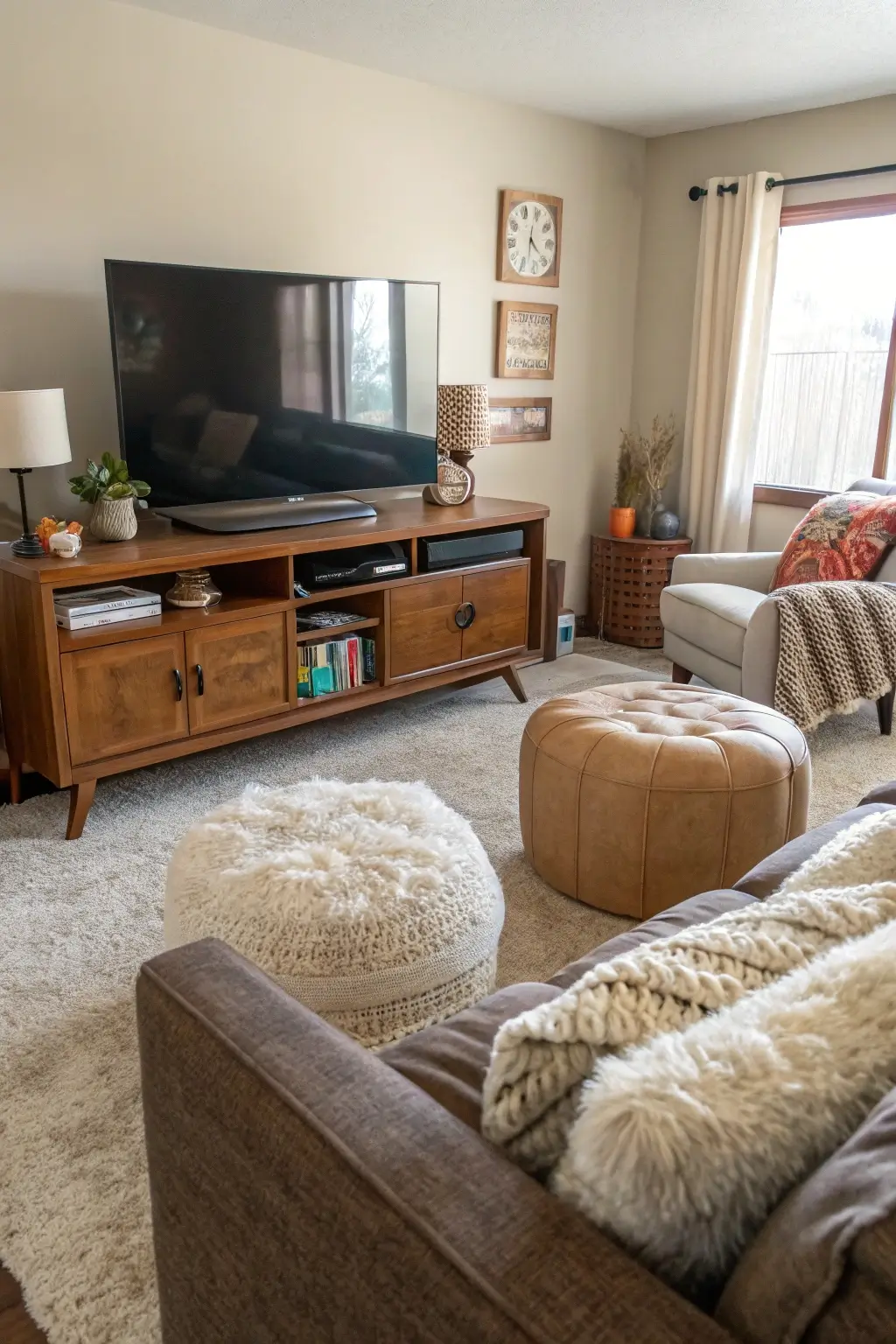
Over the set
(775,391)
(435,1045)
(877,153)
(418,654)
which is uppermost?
(877,153)

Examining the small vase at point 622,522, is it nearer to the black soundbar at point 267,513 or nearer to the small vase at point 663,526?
the small vase at point 663,526

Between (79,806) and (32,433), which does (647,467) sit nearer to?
(32,433)

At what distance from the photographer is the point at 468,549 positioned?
3.66m

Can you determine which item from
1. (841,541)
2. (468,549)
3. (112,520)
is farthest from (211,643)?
(841,541)

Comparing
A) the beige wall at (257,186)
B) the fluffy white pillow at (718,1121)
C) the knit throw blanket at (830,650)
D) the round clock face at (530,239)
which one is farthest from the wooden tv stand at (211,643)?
the fluffy white pillow at (718,1121)

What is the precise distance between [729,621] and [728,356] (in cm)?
168

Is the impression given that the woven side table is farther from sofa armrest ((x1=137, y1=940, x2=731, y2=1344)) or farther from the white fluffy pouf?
sofa armrest ((x1=137, y1=940, x2=731, y2=1344))

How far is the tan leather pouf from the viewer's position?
87.0 inches

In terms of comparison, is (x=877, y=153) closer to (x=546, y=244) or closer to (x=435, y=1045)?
(x=546, y=244)

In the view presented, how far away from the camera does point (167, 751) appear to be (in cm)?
292

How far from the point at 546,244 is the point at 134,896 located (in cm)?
340

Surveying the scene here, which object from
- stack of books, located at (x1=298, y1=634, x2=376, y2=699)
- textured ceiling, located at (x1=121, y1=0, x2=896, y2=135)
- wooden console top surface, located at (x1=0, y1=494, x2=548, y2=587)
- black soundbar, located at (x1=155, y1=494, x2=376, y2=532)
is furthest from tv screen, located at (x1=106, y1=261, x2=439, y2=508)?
textured ceiling, located at (x1=121, y1=0, x2=896, y2=135)

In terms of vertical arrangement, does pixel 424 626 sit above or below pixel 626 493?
below

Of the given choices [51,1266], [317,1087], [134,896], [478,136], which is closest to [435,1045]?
[317,1087]
